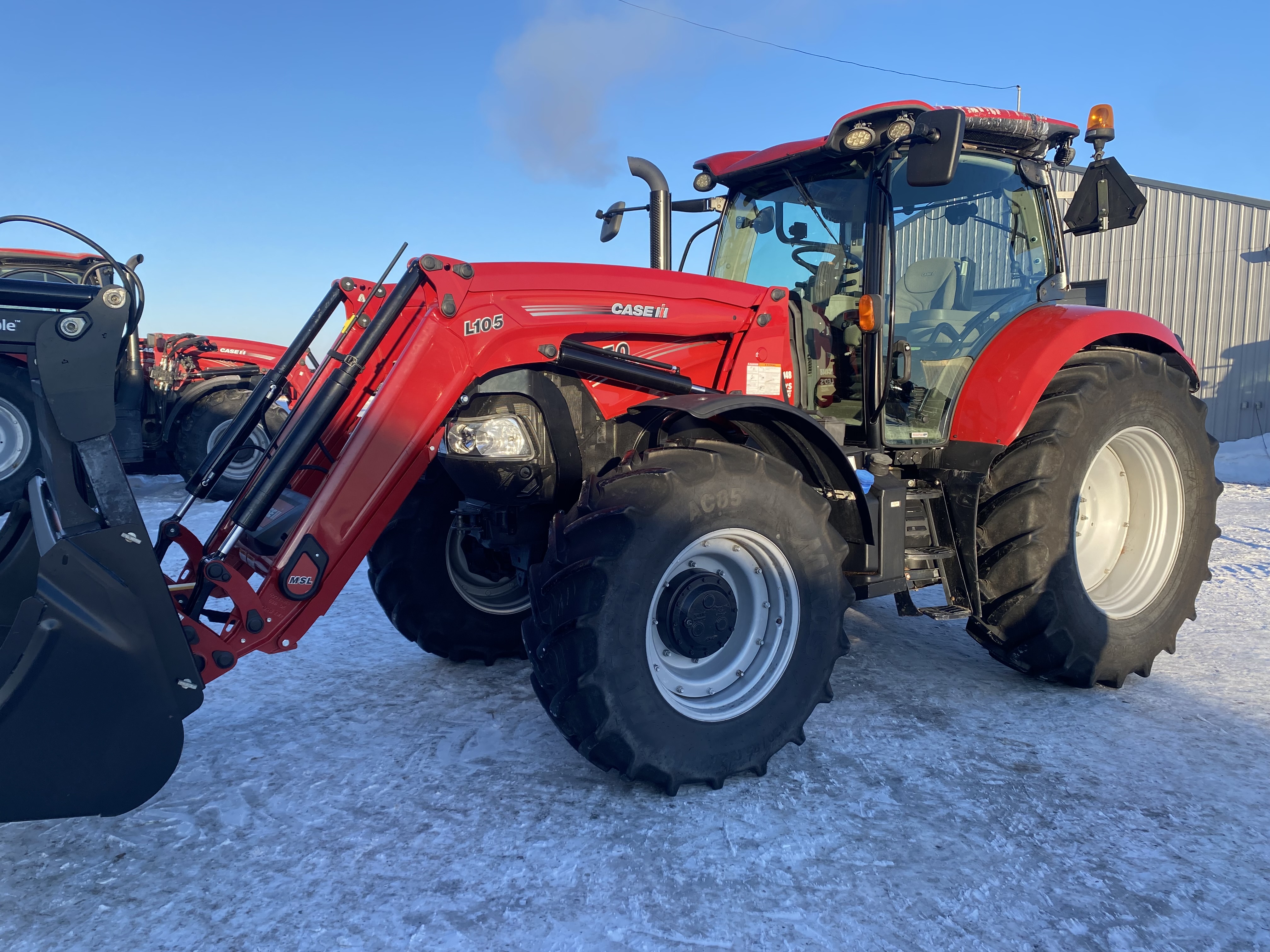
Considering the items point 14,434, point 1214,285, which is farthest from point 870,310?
point 1214,285

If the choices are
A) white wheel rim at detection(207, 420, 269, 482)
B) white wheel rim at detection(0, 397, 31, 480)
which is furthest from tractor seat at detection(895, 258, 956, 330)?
white wheel rim at detection(0, 397, 31, 480)

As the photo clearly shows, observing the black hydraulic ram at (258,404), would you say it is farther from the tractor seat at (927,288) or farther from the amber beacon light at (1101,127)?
the amber beacon light at (1101,127)

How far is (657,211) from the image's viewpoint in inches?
143

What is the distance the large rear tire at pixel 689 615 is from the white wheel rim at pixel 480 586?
1101mm

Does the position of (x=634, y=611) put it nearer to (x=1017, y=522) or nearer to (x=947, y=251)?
(x=1017, y=522)

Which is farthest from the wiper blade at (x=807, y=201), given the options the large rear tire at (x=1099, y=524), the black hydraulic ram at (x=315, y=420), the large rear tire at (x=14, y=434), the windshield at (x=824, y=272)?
the large rear tire at (x=14, y=434)

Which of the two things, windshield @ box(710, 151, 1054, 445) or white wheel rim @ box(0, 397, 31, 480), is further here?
white wheel rim @ box(0, 397, 31, 480)

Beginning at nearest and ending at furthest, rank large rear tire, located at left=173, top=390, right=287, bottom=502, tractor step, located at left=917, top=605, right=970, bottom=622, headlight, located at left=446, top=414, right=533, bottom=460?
headlight, located at left=446, top=414, right=533, bottom=460
tractor step, located at left=917, top=605, right=970, bottom=622
large rear tire, located at left=173, top=390, right=287, bottom=502

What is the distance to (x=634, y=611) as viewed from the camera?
7.84ft

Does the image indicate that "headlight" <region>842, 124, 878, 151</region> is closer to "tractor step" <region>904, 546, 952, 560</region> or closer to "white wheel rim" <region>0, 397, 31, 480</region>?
"tractor step" <region>904, 546, 952, 560</region>

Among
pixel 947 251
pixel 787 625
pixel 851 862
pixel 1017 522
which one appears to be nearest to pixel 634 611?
pixel 787 625

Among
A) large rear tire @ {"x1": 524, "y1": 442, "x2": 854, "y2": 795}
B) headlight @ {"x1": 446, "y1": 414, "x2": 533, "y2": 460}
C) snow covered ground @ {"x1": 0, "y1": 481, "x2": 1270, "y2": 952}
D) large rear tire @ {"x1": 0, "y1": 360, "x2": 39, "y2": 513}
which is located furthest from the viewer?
large rear tire @ {"x1": 0, "y1": 360, "x2": 39, "y2": 513}

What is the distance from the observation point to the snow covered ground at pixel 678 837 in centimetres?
191

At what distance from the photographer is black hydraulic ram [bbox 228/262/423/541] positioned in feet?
8.36
